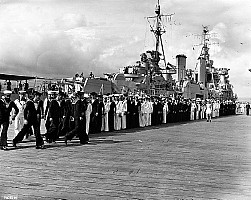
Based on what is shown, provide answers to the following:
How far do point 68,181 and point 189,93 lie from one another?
39.6 meters

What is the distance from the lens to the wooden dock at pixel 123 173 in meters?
4.89

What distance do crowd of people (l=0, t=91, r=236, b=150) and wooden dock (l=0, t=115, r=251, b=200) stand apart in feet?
1.77

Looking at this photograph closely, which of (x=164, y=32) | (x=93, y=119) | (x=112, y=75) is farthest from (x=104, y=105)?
(x=164, y=32)

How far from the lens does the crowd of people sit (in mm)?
9102

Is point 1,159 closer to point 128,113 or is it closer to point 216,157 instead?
point 216,157

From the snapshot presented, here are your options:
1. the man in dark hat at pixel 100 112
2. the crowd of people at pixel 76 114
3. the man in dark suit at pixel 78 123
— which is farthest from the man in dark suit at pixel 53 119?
the man in dark hat at pixel 100 112

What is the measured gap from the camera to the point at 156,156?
27.2ft

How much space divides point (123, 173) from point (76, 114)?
4200mm

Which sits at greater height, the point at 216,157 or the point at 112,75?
the point at 112,75

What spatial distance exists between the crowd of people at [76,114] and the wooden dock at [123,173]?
0.54 meters

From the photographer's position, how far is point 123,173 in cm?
623

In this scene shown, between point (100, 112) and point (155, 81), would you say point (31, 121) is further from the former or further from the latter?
point (155, 81)

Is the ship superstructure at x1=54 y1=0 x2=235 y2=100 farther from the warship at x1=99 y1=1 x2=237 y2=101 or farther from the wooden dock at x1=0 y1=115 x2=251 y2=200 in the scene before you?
the wooden dock at x1=0 y1=115 x2=251 y2=200

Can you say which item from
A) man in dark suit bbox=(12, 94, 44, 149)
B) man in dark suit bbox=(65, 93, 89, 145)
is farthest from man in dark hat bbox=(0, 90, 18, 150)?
man in dark suit bbox=(65, 93, 89, 145)
